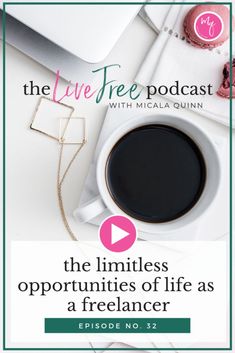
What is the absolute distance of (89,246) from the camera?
58 centimetres

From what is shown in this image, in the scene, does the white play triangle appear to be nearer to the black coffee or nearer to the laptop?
the black coffee

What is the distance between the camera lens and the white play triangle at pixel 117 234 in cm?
55

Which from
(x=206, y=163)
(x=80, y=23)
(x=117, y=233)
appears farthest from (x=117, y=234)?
(x=80, y=23)

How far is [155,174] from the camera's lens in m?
0.55

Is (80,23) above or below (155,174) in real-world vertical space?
above

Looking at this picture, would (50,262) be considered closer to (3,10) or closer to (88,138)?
(88,138)

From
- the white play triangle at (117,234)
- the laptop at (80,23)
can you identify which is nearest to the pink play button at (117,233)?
the white play triangle at (117,234)

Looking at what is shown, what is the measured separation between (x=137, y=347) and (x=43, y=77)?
35 cm

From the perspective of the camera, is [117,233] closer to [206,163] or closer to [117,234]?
[117,234]

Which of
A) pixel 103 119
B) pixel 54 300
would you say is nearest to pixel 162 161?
pixel 103 119

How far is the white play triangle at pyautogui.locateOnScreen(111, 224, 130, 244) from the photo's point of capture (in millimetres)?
546

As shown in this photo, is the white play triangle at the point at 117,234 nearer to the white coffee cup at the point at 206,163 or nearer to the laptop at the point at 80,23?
the white coffee cup at the point at 206,163

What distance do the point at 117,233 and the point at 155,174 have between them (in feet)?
0.27

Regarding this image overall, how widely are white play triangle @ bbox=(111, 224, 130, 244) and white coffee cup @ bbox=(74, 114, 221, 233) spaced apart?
0.03 m
